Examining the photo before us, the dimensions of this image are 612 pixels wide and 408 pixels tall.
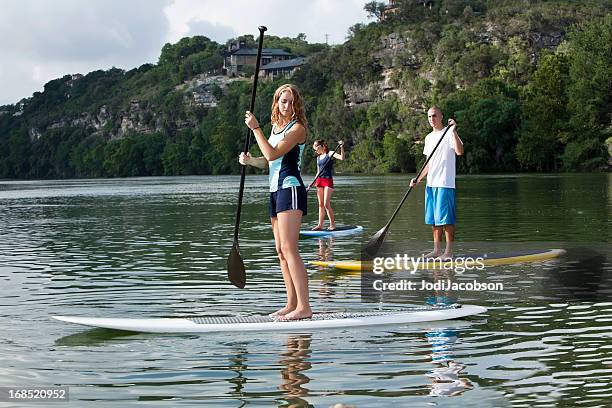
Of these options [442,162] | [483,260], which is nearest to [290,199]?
[442,162]

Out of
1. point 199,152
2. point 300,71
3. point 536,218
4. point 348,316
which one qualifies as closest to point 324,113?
point 300,71

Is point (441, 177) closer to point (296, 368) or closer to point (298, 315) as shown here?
point (298, 315)

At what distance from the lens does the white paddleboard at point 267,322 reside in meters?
9.76

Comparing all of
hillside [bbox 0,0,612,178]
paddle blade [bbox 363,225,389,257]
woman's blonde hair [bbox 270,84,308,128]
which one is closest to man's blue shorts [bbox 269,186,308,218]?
woman's blonde hair [bbox 270,84,308,128]

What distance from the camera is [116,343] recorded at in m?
9.55

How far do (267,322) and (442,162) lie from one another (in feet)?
16.9

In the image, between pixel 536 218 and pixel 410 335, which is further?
pixel 536 218

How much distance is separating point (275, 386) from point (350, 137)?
140m

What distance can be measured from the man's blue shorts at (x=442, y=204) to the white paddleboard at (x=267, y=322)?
157 inches

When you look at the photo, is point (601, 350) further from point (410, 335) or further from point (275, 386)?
point (275, 386)

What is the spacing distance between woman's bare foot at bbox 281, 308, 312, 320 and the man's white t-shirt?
186 inches

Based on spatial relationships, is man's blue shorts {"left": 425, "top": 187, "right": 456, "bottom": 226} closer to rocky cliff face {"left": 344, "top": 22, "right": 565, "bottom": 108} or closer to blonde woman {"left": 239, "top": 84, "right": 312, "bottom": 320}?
blonde woman {"left": 239, "top": 84, "right": 312, "bottom": 320}

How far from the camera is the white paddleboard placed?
32.0 ft

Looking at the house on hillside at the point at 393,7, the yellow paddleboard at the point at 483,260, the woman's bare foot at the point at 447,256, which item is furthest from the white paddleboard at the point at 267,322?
the house on hillside at the point at 393,7
